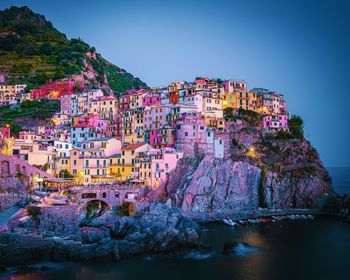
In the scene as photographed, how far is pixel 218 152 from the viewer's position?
7744 cm

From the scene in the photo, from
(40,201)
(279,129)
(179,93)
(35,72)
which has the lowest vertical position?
(40,201)

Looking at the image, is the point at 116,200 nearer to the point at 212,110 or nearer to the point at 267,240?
the point at 267,240

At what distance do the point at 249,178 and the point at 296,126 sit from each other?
2270cm

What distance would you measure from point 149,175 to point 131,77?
91.8 m

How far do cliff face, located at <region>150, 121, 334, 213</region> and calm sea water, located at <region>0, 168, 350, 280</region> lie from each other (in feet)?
29.1

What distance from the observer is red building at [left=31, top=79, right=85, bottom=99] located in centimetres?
10544

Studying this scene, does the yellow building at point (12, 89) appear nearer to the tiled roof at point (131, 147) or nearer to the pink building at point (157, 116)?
the pink building at point (157, 116)

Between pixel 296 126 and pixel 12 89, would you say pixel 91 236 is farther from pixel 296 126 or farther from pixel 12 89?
pixel 12 89

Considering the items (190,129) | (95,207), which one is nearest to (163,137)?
(190,129)

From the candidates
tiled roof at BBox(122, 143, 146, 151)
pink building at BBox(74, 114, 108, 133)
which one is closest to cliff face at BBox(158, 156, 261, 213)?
tiled roof at BBox(122, 143, 146, 151)

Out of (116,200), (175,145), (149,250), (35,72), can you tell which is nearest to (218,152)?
(175,145)

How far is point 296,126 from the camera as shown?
Result: 93500mm

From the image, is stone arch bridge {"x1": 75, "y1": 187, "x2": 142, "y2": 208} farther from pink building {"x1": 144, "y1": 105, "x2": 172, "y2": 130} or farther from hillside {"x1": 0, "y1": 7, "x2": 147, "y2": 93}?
hillside {"x1": 0, "y1": 7, "x2": 147, "y2": 93}

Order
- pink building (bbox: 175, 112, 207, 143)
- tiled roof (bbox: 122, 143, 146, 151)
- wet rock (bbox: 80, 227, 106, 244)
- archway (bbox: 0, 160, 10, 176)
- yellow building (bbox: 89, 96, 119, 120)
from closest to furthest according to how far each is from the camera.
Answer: wet rock (bbox: 80, 227, 106, 244) → archway (bbox: 0, 160, 10, 176) → tiled roof (bbox: 122, 143, 146, 151) → pink building (bbox: 175, 112, 207, 143) → yellow building (bbox: 89, 96, 119, 120)
